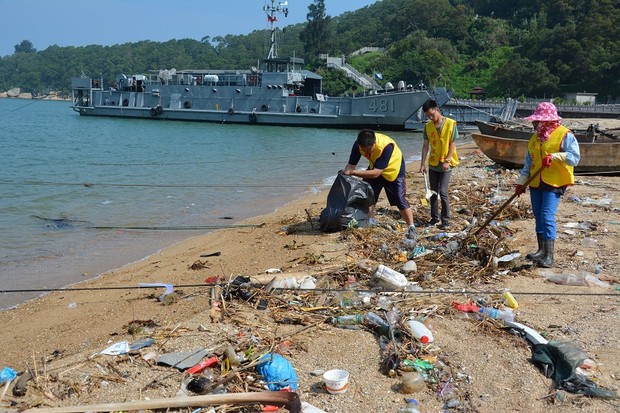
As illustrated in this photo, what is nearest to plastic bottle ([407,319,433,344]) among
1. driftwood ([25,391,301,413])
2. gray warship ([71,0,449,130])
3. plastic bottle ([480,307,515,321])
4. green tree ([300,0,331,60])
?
plastic bottle ([480,307,515,321])

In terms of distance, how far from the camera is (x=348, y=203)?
6.64 metres

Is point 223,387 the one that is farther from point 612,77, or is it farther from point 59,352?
point 612,77

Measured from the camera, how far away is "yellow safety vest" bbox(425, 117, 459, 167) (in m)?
6.62

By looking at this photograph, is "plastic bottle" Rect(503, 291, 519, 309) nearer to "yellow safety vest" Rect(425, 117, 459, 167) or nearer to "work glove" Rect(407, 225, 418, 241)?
"work glove" Rect(407, 225, 418, 241)

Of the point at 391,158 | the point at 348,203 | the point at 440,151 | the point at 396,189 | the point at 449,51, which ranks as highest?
the point at 449,51

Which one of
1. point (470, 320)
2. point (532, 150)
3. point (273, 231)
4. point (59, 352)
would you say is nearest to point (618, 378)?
point (470, 320)

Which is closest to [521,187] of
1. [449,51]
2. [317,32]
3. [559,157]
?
[559,157]

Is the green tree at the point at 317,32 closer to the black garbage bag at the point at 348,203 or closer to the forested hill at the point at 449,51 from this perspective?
the forested hill at the point at 449,51

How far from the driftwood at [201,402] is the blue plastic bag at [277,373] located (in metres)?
0.21

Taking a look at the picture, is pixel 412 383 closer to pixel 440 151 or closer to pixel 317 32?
pixel 440 151

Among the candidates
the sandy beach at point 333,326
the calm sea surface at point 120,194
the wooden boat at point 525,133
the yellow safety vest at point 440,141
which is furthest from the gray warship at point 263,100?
the sandy beach at point 333,326

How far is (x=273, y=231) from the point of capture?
7777 millimetres

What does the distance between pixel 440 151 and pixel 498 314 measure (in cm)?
306

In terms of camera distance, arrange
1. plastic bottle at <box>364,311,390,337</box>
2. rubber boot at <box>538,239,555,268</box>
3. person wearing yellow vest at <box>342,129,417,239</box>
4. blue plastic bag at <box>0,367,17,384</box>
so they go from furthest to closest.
→ 1. person wearing yellow vest at <box>342,129,417,239</box>
2. rubber boot at <box>538,239,555,268</box>
3. plastic bottle at <box>364,311,390,337</box>
4. blue plastic bag at <box>0,367,17,384</box>
